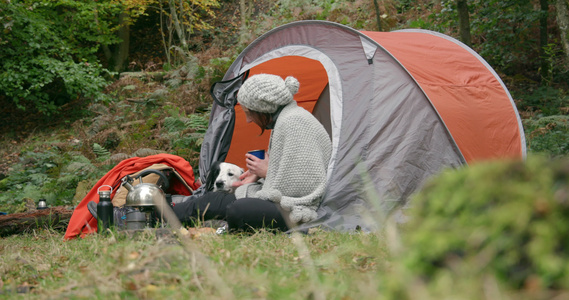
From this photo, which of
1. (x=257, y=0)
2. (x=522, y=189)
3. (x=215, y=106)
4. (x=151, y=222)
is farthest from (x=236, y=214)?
(x=257, y=0)

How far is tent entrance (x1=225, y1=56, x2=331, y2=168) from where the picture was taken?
587 cm

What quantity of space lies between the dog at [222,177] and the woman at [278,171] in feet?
1.24

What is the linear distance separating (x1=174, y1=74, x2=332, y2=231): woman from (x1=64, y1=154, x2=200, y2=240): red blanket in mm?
876

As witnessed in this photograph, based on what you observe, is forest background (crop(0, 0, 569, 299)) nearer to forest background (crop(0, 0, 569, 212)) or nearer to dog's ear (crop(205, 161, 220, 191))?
forest background (crop(0, 0, 569, 212))

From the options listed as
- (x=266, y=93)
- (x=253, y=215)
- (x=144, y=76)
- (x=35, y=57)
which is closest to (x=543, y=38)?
(x=266, y=93)

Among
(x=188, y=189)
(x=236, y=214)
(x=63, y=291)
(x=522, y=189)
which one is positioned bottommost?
(x=188, y=189)

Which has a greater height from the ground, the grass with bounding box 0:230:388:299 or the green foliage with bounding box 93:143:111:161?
the grass with bounding box 0:230:388:299

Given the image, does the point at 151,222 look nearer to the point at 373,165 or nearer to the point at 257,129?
the point at 373,165

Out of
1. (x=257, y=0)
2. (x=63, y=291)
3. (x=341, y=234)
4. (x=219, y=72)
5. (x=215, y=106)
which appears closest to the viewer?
(x=63, y=291)

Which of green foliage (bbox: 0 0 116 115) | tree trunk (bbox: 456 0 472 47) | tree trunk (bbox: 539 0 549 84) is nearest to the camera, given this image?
tree trunk (bbox: 456 0 472 47)

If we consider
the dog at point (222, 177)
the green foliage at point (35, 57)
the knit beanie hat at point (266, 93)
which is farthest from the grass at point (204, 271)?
the green foliage at point (35, 57)

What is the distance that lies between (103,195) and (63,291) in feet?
7.11

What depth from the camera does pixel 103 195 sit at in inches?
160

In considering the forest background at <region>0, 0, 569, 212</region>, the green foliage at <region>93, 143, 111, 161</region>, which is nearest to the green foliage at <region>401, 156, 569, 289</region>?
the forest background at <region>0, 0, 569, 212</region>
